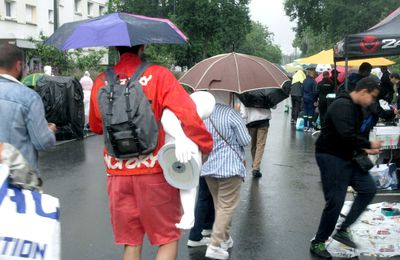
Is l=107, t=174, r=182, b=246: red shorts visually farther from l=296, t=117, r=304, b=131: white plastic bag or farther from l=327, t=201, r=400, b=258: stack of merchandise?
l=296, t=117, r=304, b=131: white plastic bag

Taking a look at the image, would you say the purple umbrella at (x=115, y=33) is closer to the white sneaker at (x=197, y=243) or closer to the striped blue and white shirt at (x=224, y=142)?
the striped blue and white shirt at (x=224, y=142)

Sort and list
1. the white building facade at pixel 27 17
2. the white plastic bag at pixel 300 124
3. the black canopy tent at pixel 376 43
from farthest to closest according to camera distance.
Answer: the white building facade at pixel 27 17 → the white plastic bag at pixel 300 124 → the black canopy tent at pixel 376 43

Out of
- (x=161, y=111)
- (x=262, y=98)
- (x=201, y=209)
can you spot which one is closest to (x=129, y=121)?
(x=161, y=111)

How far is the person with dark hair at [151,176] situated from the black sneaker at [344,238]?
6.73 feet

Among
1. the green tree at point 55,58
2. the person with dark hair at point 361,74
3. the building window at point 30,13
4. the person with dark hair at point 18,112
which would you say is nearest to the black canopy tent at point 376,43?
the person with dark hair at point 361,74

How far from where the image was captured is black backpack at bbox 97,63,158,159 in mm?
3135

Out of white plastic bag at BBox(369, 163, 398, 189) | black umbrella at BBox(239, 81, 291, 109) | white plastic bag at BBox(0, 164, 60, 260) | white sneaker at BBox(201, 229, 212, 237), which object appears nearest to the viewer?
white plastic bag at BBox(0, 164, 60, 260)

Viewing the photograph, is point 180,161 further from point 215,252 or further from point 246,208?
point 246,208

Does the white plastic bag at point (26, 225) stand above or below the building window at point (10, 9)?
below

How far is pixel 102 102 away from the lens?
10.7 feet

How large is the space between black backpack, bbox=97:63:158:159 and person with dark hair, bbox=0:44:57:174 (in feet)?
1.90

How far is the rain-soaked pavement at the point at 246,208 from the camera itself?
16.7 ft

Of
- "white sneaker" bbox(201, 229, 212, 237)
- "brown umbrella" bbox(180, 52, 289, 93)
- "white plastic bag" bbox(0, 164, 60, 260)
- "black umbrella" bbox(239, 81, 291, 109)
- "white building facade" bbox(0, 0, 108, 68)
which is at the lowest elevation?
"white sneaker" bbox(201, 229, 212, 237)

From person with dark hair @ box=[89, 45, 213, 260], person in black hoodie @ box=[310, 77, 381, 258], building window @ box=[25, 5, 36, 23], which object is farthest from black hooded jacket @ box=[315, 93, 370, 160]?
building window @ box=[25, 5, 36, 23]
